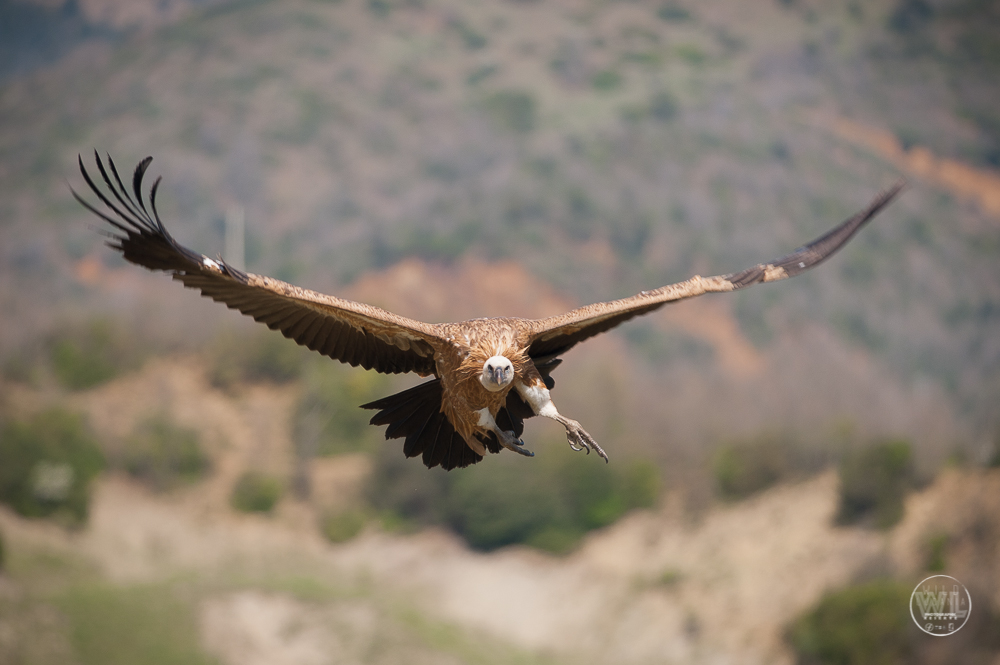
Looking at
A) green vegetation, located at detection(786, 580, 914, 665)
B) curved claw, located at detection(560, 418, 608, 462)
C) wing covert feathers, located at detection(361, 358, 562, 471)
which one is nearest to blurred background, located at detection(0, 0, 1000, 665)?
green vegetation, located at detection(786, 580, 914, 665)

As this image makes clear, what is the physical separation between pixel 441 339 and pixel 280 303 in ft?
4.26

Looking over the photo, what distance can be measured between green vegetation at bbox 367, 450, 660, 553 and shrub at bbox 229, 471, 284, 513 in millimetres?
3360

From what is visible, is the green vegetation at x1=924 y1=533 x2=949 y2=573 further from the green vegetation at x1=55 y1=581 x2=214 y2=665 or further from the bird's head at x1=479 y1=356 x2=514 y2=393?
the bird's head at x1=479 y1=356 x2=514 y2=393

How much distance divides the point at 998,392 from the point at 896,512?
21993mm

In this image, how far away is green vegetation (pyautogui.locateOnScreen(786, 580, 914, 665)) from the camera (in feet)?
90.3

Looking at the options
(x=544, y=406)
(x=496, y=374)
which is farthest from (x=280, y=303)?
(x=544, y=406)

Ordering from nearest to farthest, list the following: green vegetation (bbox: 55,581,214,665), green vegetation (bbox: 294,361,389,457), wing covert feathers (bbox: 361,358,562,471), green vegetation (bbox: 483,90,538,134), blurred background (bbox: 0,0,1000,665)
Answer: wing covert feathers (bbox: 361,358,562,471) < green vegetation (bbox: 55,581,214,665) < blurred background (bbox: 0,0,1000,665) < green vegetation (bbox: 294,361,389,457) < green vegetation (bbox: 483,90,538,134)

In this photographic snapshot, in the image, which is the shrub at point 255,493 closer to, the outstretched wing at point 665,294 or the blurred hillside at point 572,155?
the blurred hillside at point 572,155

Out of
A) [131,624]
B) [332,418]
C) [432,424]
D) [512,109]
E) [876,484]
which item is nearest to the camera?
[432,424]

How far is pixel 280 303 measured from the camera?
336 inches

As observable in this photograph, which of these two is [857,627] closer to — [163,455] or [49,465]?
[163,455]

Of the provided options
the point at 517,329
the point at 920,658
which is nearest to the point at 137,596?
the point at 920,658

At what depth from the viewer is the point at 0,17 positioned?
72.7 metres

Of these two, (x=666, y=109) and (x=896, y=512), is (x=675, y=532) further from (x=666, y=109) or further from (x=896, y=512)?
(x=666, y=109)
